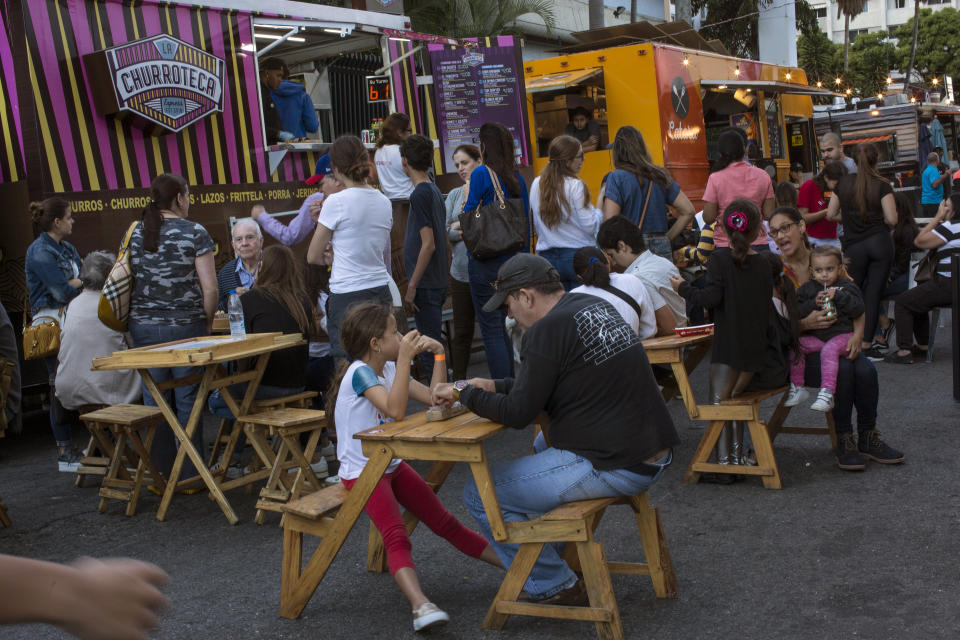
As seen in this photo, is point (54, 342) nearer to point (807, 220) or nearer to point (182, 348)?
point (182, 348)

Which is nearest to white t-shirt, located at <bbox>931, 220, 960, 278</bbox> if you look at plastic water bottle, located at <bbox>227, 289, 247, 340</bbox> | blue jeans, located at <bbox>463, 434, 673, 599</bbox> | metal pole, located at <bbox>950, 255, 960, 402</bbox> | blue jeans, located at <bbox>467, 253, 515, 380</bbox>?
metal pole, located at <bbox>950, 255, 960, 402</bbox>

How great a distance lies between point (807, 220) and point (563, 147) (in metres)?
3.87

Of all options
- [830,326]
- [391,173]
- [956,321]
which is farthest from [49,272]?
[956,321]

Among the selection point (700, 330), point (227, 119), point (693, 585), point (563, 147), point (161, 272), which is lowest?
point (693, 585)

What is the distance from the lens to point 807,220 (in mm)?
9766

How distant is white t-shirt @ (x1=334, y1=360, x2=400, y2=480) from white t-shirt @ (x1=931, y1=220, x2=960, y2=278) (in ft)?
20.0

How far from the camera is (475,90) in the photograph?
1048 centimetres

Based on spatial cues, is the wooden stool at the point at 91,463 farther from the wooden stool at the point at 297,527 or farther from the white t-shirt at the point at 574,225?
the white t-shirt at the point at 574,225

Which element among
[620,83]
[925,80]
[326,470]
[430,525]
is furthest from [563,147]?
[925,80]

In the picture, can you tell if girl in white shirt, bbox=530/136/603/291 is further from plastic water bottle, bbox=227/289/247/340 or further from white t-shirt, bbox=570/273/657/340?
plastic water bottle, bbox=227/289/247/340

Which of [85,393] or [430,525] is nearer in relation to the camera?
[430,525]

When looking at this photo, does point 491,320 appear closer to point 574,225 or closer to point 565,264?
point 565,264

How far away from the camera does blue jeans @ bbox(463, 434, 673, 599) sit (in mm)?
3635

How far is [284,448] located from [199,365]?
64 centimetres
